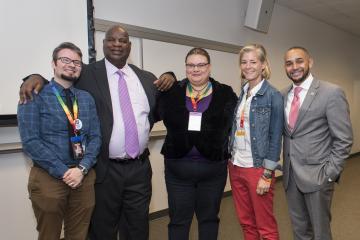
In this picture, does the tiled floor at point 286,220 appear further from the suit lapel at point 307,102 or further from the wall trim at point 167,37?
the wall trim at point 167,37

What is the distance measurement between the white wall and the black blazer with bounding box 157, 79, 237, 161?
1305 mm

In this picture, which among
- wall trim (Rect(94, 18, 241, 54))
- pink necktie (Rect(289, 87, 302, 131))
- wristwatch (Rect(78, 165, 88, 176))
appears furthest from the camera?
wall trim (Rect(94, 18, 241, 54))

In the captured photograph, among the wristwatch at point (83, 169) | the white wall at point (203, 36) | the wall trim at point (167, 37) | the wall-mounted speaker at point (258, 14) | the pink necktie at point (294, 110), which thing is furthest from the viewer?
the wall-mounted speaker at point (258, 14)

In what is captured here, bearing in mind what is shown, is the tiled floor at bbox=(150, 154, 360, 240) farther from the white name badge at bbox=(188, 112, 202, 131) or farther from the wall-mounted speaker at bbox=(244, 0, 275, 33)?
the wall-mounted speaker at bbox=(244, 0, 275, 33)

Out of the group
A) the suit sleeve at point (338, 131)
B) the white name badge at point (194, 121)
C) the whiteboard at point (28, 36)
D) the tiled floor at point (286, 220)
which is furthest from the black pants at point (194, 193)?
the whiteboard at point (28, 36)

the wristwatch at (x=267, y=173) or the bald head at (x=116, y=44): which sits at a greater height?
the bald head at (x=116, y=44)

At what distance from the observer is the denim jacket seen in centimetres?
197

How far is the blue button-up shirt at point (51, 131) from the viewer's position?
5.60ft

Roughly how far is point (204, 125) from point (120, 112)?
0.54 m

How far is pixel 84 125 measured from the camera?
187 cm

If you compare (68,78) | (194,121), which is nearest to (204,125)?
(194,121)

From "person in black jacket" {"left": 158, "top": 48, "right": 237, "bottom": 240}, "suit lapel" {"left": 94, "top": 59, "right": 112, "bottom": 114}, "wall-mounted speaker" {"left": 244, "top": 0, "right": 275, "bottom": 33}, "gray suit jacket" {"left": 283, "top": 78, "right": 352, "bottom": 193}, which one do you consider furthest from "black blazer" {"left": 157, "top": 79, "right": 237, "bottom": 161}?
"wall-mounted speaker" {"left": 244, "top": 0, "right": 275, "bottom": 33}

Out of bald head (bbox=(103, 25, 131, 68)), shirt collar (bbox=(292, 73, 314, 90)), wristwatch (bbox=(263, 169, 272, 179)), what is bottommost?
wristwatch (bbox=(263, 169, 272, 179))

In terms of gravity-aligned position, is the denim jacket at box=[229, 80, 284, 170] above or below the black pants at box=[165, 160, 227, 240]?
above
